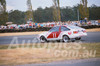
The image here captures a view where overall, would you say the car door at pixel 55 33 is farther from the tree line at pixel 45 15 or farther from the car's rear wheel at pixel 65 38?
the tree line at pixel 45 15

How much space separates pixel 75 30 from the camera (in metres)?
12.2

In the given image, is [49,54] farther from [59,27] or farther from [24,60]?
[59,27]

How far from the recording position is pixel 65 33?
12.4 meters

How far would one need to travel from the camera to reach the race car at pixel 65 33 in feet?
39.9

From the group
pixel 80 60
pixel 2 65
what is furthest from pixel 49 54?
pixel 2 65

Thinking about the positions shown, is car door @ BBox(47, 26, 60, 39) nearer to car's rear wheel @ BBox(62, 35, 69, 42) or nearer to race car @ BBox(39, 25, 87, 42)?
race car @ BBox(39, 25, 87, 42)

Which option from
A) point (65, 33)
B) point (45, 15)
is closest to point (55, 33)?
point (65, 33)

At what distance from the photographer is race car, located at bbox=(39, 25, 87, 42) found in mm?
12164

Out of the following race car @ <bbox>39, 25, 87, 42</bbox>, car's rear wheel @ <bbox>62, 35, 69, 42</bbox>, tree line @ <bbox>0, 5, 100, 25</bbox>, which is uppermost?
tree line @ <bbox>0, 5, 100, 25</bbox>

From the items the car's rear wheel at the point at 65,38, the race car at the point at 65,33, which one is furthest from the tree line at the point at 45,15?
the car's rear wheel at the point at 65,38

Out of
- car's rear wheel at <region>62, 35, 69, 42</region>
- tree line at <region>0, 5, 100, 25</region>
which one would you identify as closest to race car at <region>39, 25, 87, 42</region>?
car's rear wheel at <region>62, 35, 69, 42</region>

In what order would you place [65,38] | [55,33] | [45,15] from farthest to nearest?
[45,15] < [55,33] < [65,38]

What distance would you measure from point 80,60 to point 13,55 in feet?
10.0

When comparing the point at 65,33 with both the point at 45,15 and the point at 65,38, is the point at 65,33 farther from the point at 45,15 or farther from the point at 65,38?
the point at 45,15
